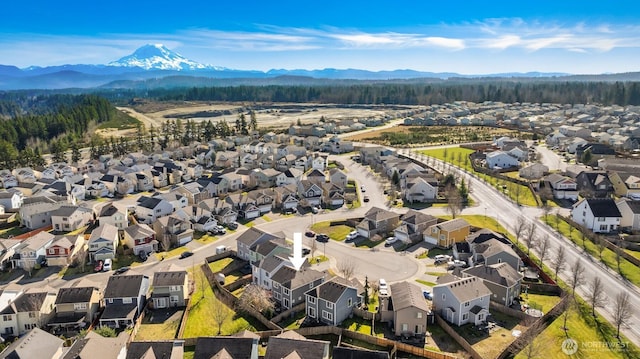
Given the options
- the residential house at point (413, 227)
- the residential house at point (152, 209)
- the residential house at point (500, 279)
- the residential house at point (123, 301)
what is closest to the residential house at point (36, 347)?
the residential house at point (123, 301)

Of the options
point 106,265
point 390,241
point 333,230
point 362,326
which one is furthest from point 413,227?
point 106,265

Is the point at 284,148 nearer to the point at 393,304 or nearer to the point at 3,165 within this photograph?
the point at 3,165

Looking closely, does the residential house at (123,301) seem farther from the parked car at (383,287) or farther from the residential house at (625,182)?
the residential house at (625,182)

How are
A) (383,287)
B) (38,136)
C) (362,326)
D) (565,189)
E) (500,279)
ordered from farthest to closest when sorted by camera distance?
(38,136), (565,189), (383,287), (500,279), (362,326)

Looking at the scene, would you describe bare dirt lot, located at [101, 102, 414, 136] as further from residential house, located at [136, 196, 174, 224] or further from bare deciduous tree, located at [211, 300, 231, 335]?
bare deciduous tree, located at [211, 300, 231, 335]

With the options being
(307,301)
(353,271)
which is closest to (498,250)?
(353,271)

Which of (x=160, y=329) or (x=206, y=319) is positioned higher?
(x=206, y=319)

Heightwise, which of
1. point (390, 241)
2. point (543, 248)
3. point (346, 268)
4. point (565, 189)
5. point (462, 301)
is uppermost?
point (565, 189)

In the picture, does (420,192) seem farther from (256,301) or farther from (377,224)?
(256,301)
